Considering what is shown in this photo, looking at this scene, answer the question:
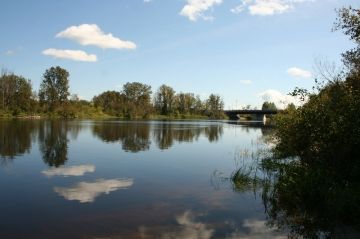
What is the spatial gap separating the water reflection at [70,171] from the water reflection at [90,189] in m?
3.54

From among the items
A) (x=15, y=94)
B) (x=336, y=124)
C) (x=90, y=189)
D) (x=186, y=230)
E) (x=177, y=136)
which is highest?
(x=15, y=94)

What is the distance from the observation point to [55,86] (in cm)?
16575

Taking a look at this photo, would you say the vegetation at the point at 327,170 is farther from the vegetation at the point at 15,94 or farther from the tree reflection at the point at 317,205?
the vegetation at the point at 15,94

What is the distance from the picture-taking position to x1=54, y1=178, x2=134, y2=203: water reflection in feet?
66.9

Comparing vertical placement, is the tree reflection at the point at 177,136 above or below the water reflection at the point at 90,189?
above

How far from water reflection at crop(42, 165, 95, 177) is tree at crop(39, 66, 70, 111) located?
138 m

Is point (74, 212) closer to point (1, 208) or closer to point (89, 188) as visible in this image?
point (1, 208)

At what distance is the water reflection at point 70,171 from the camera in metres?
27.2

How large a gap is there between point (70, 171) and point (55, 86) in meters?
146

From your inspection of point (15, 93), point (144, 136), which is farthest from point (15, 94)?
point (144, 136)

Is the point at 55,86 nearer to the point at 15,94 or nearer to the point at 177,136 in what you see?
the point at 15,94

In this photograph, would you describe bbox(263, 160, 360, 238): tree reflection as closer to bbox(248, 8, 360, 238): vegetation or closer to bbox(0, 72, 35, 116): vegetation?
bbox(248, 8, 360, 238): vegetation

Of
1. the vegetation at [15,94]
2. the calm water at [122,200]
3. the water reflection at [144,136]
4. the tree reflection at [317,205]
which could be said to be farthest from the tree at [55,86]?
the tree reflection at [317,205]

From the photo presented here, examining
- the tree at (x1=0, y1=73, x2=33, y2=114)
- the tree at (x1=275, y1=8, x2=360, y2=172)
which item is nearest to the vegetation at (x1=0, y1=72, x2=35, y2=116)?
the tree at (x1=0, y1=73, x2=33, y2=114)
